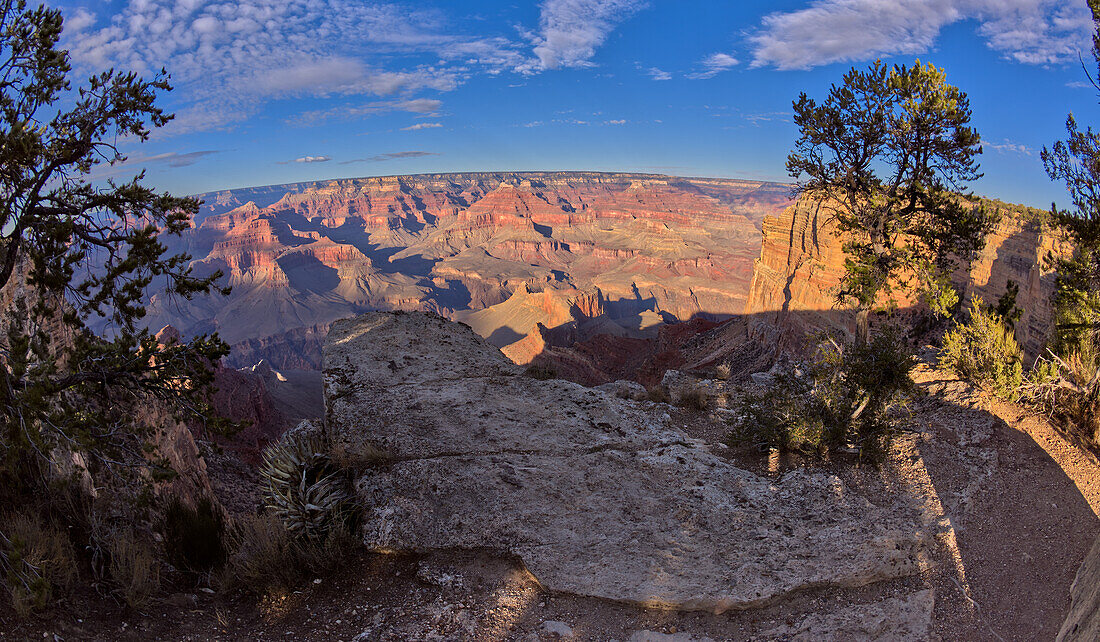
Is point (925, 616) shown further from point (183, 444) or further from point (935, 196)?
point (183, 444)

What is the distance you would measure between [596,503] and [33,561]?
5.06 m

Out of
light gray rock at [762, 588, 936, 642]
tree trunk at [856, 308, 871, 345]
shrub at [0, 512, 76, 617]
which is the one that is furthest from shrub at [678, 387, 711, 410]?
shrub at [0, 512, 76, 617]

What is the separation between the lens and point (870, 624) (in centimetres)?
458

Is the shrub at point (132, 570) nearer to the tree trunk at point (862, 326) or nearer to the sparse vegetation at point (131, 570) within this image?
the sparse vegetation at point (131, 570)

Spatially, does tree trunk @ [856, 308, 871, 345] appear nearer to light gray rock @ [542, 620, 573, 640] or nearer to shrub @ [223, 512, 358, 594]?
light gray rock @ [542, 620, 573, 640]

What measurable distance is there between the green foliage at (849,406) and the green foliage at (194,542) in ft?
24.8

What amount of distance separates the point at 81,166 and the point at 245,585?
454 cm

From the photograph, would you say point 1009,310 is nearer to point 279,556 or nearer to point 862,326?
point 862,326

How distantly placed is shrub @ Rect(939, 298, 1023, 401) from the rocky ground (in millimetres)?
733

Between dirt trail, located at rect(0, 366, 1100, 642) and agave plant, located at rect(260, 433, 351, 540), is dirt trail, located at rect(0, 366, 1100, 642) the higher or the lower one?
the lower one

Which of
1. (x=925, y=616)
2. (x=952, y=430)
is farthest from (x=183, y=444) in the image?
(x=952, y=430)

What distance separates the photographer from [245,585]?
538 cm

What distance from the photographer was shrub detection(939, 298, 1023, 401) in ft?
26.5

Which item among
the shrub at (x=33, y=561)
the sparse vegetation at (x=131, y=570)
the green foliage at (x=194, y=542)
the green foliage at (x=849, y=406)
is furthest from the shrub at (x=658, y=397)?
the shrub at (x=33, y=561)
